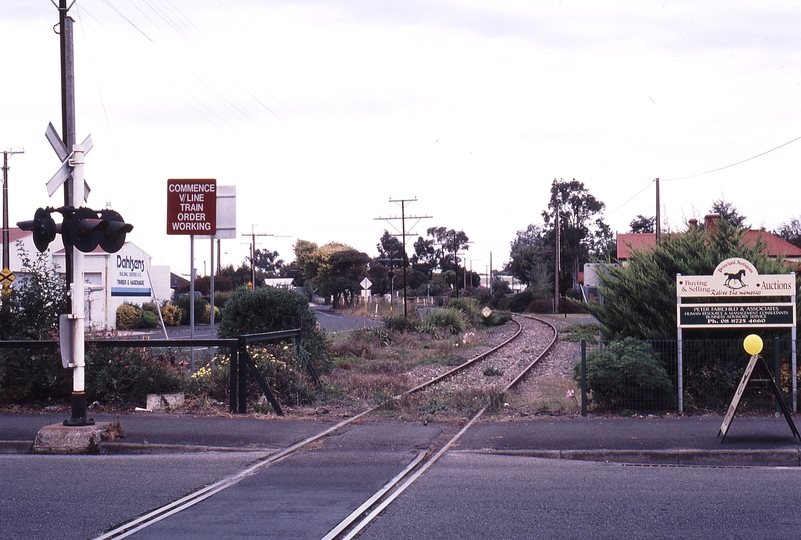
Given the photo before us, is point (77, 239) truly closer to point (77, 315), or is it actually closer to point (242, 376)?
point (77, 315)

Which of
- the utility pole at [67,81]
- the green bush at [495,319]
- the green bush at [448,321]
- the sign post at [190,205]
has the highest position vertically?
the utility pole at [67,81]

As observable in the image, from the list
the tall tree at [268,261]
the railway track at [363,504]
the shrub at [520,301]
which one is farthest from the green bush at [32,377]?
the tall tree at [268,261]

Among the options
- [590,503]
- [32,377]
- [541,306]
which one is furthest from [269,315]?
[541,306]

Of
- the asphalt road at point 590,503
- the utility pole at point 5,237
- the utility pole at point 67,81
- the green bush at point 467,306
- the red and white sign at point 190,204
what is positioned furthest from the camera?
the green bush at point 467,306

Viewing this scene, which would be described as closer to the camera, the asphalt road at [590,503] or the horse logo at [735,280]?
the asphalt road at [590,503]

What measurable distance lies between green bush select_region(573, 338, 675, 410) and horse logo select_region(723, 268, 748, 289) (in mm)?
1559

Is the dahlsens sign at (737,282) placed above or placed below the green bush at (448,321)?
above

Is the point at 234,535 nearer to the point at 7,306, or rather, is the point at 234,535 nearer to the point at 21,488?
the point at 21,488

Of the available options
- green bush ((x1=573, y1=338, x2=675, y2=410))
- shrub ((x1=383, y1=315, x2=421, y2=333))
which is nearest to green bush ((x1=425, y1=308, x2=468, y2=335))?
shrub ((x1=383, y1=315, x2=421, y2=333))

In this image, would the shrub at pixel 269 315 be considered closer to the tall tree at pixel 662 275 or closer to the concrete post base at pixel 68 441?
the tall tree at pixel 662 275

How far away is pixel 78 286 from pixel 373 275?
84.4m

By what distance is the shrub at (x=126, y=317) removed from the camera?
44.5 meters

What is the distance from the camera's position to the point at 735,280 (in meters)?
12.3

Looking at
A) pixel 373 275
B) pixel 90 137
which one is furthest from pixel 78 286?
pixel 373 275
